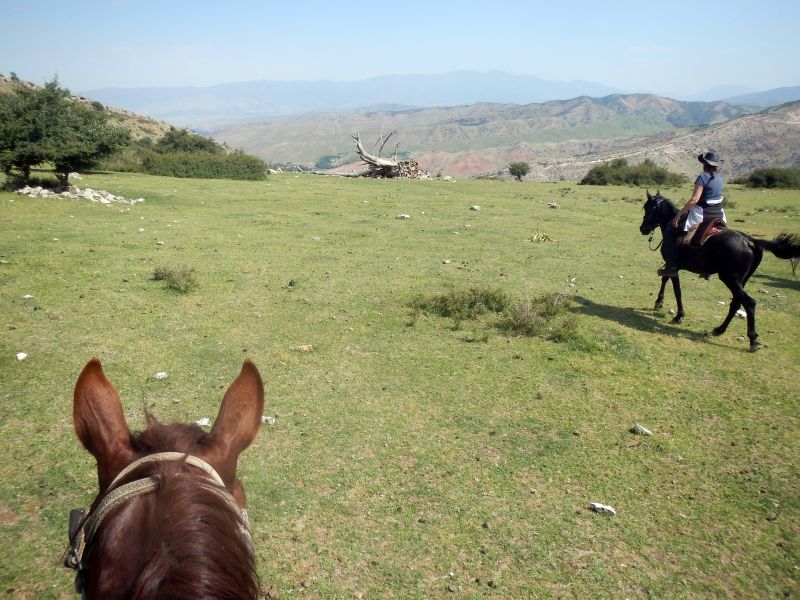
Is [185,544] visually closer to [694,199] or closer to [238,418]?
[238,418]

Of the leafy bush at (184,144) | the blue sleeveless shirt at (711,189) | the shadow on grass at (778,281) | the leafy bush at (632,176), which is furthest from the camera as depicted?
the leafy bush at (184,144)

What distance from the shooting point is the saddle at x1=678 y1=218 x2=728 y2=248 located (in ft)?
26.0

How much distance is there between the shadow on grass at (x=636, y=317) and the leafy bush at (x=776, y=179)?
27.4 meters

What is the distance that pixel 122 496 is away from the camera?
4.51 feet

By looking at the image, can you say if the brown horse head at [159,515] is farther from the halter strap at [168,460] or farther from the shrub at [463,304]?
the shrub at [463,304]

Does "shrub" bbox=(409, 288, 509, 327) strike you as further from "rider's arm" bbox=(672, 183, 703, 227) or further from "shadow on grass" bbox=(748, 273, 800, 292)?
"shadow on grass" bbox=(748, 273, 800, 292)

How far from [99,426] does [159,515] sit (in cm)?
67

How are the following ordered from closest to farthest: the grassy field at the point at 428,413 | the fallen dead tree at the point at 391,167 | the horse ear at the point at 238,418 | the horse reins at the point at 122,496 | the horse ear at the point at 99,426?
the horse reins at the point at 122,496 → the horse ear at the point at 99,426 → the horse ear at the point at 238,418 → the grassy field at the point at 428,413 → the fallen dead tree at the point at 391,167

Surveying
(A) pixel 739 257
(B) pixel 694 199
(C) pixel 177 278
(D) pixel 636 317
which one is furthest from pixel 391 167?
(A) pixel 739 257

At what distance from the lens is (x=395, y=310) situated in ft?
27.6

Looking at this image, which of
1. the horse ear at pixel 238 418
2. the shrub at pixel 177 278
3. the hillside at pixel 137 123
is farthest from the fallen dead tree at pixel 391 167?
the horse ear at pixel 238 418

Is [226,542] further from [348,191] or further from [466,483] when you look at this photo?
[348,191]

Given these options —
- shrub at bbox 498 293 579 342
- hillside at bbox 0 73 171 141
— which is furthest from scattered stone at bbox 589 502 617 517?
hillside at bbox 0 73 171 141

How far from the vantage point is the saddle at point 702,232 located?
792 centimetres
